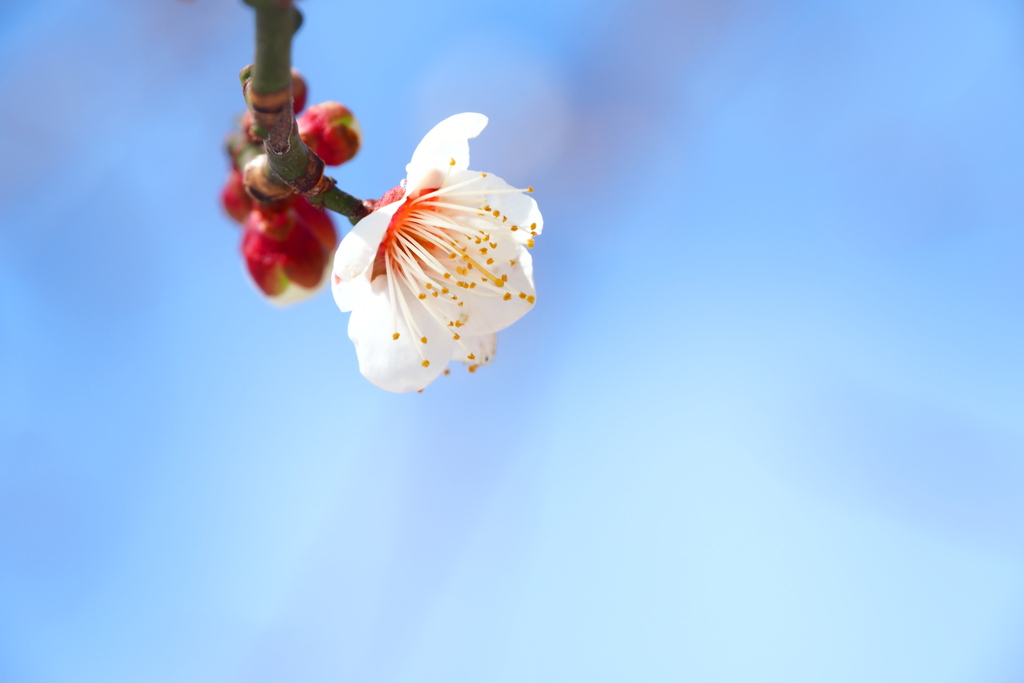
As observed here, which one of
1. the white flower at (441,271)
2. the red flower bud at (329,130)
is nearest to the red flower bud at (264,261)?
the red flower bud at (329,130)

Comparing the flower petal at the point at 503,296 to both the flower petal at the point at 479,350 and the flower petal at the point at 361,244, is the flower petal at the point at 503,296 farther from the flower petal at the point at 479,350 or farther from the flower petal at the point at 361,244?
the flower petal at the point at 361,244

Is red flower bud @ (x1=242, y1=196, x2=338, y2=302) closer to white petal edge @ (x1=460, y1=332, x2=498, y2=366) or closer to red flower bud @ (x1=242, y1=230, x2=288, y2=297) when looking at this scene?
red flower bud @ (x1=242, y1=230, x2=288, y2=297)

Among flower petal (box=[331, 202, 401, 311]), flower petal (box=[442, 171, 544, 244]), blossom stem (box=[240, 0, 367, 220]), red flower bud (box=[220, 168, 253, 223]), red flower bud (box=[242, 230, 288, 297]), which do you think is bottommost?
blossom stem (box=[240, 0, 367, 220])

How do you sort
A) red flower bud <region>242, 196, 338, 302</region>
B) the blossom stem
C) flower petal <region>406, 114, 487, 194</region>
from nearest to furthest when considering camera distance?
the blossom stem < flower petal <region>406, 114, 487, 194</region> < red flower bud <region>242, 196, 338, 302</region>

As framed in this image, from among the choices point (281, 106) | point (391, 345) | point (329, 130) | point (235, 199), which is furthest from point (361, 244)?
point (235, 199)

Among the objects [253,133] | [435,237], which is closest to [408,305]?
[435,237]

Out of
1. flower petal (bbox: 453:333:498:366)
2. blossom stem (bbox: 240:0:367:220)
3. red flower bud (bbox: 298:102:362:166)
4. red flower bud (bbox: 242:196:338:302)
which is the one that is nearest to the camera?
blossom stem (bbox: 240:0:367:220)

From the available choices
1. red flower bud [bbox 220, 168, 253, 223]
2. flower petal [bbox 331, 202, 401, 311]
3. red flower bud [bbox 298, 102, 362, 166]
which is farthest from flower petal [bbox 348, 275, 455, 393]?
red flower bud [bbox 220, 168, 253, 223]

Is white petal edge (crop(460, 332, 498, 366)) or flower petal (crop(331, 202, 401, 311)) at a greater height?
white petal edge (crop(460, 332, 498, 366))

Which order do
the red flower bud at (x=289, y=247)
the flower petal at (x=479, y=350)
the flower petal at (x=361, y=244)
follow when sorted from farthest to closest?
the red flower bud at (x=289, y=247), the flower petal at (x=479, y=350), the flower petal at (x=361, y=244)

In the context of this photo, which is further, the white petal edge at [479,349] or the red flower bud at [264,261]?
the red flower bud at [264,261]
